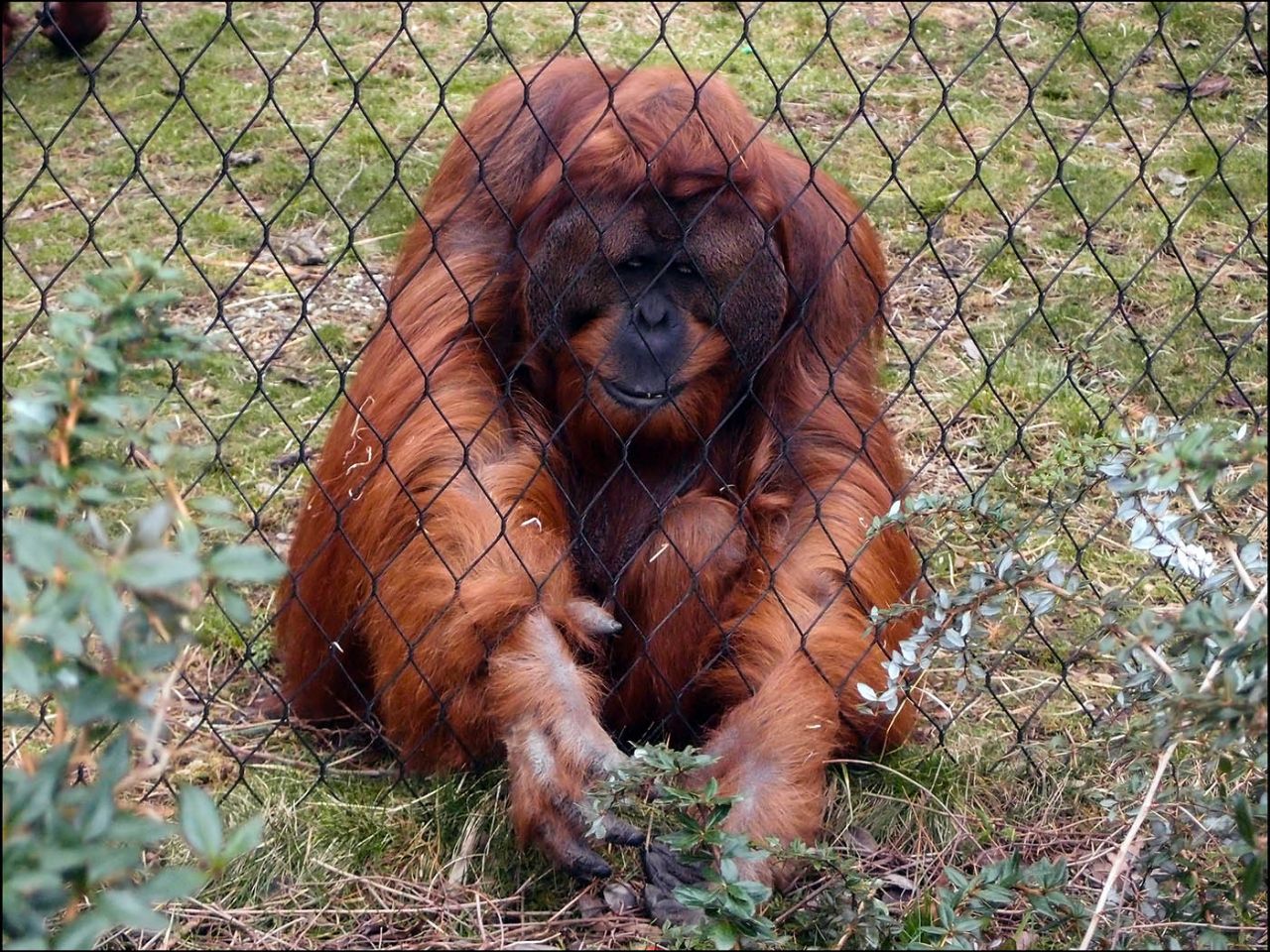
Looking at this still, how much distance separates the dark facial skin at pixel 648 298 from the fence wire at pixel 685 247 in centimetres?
4

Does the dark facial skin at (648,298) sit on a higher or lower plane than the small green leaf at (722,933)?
higher

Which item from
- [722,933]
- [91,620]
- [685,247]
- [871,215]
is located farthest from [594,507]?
[871,215]

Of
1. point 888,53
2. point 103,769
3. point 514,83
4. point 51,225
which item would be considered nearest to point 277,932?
point 103,769

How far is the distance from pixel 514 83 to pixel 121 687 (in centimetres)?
219

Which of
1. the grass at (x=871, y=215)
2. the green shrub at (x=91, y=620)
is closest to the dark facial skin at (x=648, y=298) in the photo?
the grass at (x=871, y=215)

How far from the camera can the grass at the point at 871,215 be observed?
284 cm

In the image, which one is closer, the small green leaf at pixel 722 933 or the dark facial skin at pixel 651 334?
the small green leaf at pixel 722 933

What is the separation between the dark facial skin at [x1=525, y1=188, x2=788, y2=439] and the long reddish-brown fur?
32 millimetres

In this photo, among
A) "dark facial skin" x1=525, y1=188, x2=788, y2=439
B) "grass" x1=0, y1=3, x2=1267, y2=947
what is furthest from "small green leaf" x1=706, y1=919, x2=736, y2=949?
"dark facial skin" x1=525, y1=188, x2=788, y2=439

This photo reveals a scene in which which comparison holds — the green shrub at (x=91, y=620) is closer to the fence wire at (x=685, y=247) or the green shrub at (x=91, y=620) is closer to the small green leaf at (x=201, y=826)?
the small green leaf at (x=201, y=826)

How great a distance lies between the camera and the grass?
284 cm

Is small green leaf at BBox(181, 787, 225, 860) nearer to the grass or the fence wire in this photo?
the grass

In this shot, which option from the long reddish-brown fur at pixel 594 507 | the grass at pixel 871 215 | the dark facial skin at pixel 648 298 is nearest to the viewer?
the grass at pixel 871 215

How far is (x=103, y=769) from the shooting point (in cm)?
160
